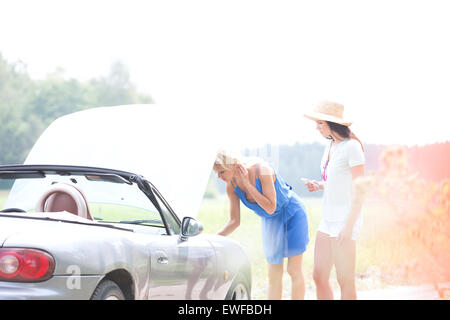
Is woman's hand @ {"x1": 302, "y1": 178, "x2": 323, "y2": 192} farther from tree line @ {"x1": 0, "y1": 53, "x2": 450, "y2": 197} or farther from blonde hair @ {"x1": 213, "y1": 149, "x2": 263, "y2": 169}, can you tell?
tree line @ {"x1": 0, "y1": 53, "x2": 450, "y2": 197}

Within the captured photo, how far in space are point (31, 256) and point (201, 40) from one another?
17757mm

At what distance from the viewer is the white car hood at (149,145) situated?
630cm

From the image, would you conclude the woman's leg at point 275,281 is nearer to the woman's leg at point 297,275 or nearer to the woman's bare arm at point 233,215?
the woman's leg at point 297,275

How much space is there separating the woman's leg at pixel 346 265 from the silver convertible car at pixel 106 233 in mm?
855

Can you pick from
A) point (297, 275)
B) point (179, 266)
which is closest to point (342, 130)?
point (297, 275)

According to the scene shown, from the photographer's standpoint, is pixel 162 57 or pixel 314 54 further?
pixel 162 57

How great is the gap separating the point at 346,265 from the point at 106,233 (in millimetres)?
2205

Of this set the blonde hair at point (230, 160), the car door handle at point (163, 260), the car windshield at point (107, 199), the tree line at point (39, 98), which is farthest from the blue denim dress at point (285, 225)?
the tree line at point (39, 98)

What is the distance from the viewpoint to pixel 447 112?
690 cm

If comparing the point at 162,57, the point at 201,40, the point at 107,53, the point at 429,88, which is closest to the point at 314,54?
the point at 429,88

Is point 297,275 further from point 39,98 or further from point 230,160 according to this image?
point 39,98

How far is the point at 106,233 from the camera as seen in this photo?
4062 mm

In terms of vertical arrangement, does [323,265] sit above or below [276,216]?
below

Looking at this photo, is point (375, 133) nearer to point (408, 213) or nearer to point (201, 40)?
point (408, 213)
